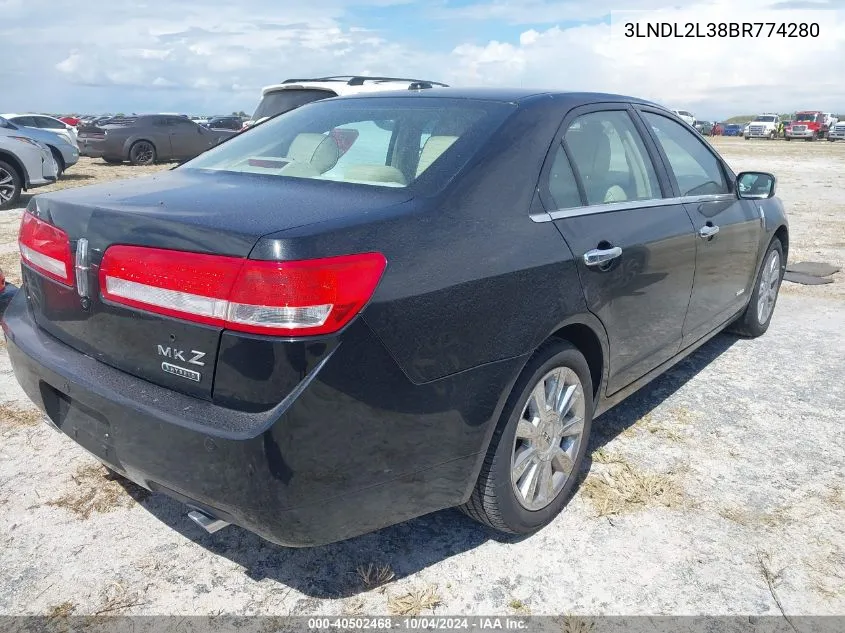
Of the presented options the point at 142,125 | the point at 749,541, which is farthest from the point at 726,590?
the point at 142,125

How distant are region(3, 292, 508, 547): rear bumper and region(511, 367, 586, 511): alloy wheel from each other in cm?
30

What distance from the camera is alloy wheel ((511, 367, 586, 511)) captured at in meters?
2.48

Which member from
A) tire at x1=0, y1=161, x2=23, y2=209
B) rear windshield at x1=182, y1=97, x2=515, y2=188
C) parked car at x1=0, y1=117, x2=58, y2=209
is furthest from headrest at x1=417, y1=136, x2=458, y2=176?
tire at x1=0, y1=161, x2=23, y2=209

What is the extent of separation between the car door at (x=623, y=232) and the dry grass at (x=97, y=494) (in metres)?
2.00

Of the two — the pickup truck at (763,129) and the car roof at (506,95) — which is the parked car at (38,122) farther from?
the pickup truck at (763,129)

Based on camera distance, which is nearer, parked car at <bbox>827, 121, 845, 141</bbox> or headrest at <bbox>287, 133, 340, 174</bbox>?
headrest at <bbox>287, 133, 340, 174</bbox>

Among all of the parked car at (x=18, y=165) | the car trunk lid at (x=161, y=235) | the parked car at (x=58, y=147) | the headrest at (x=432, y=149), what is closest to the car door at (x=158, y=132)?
the parked car at (x=58, y=147)

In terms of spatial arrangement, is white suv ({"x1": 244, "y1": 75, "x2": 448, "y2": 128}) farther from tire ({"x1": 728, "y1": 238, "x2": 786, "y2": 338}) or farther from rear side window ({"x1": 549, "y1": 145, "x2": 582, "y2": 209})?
rear side window ({"x1": 549, "y1": 145, "x2": 582, "y2": 209})

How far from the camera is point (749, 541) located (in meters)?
2.62

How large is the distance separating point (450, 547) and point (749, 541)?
44.3 inches

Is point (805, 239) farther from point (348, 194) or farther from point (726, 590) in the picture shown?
point (348, 194)

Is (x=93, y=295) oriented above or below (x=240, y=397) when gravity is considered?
above

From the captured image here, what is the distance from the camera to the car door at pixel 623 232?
2.62 metres

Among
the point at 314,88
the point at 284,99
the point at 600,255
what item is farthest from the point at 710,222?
the point at 284,99
